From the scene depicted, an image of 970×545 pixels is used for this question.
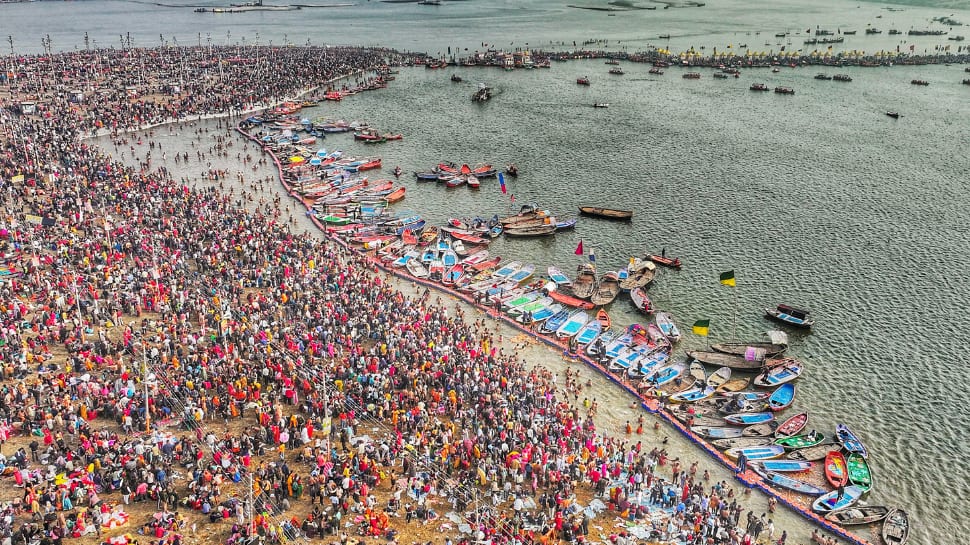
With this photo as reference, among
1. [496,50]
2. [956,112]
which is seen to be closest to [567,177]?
[956,112]

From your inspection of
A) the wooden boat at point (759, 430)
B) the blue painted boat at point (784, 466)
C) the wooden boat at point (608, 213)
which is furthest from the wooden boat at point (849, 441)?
the wooden boat at point (608, 213)

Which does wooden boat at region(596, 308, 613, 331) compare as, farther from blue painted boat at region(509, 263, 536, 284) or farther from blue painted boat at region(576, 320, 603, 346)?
blue painted boat at region(509, 263, 536, 284)

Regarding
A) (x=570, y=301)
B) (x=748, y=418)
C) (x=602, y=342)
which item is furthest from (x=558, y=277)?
(x=748, y=418)

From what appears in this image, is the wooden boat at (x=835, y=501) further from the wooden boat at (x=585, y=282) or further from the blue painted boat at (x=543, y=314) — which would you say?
the wooden boat at (x=585, y=282)

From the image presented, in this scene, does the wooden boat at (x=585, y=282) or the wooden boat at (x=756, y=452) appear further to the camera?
the wooden boat at (x=585, y=282)

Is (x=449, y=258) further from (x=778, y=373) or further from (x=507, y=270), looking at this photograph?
(x=778, y=373)

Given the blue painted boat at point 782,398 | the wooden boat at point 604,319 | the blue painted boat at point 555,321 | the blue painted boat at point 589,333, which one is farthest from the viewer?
the wooden boat at point 604,319
